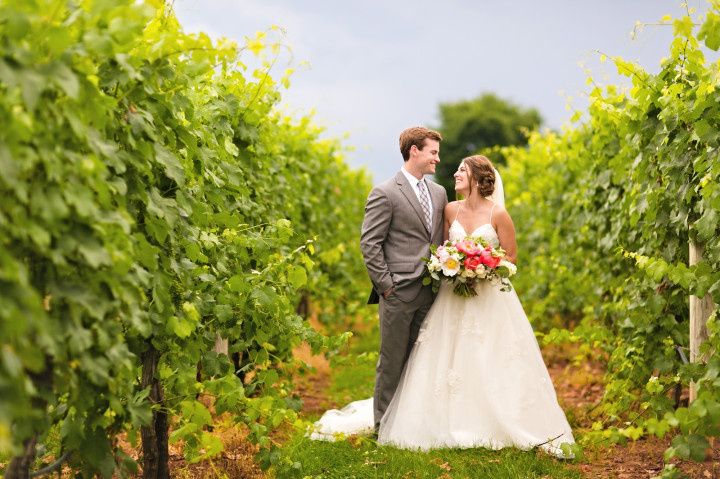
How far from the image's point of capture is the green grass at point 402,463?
459cm

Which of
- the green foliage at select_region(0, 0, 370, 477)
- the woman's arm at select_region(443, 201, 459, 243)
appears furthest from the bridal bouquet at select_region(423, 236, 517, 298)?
the green foliage at select_region(0, 0, 370, 477)

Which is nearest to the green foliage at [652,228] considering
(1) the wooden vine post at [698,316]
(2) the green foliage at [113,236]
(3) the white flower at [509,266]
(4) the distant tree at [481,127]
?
(1) the wooden vine post at [698,316]

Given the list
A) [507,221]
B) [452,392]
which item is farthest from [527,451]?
[507,221]

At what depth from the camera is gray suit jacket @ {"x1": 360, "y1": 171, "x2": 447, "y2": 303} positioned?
549 centimetres

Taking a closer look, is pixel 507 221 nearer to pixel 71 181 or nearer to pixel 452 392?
pixel 452 392

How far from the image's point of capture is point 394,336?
18.3 ft

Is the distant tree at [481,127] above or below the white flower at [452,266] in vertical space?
above

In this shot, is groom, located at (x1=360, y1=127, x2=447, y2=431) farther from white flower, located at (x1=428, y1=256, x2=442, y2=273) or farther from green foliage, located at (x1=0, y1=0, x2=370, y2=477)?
green foliage, located at (x1=0, y1=0, x2=370, y2=477)

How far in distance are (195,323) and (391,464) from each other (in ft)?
6.34

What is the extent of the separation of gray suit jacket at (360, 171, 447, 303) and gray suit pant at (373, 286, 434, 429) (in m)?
0.09

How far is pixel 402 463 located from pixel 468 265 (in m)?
1.33

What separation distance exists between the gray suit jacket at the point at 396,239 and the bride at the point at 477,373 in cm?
26

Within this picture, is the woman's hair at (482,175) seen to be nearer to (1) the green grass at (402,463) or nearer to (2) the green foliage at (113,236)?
(2) the green foliage at (113,236)

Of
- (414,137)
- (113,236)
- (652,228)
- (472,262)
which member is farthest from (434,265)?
(113,236)
